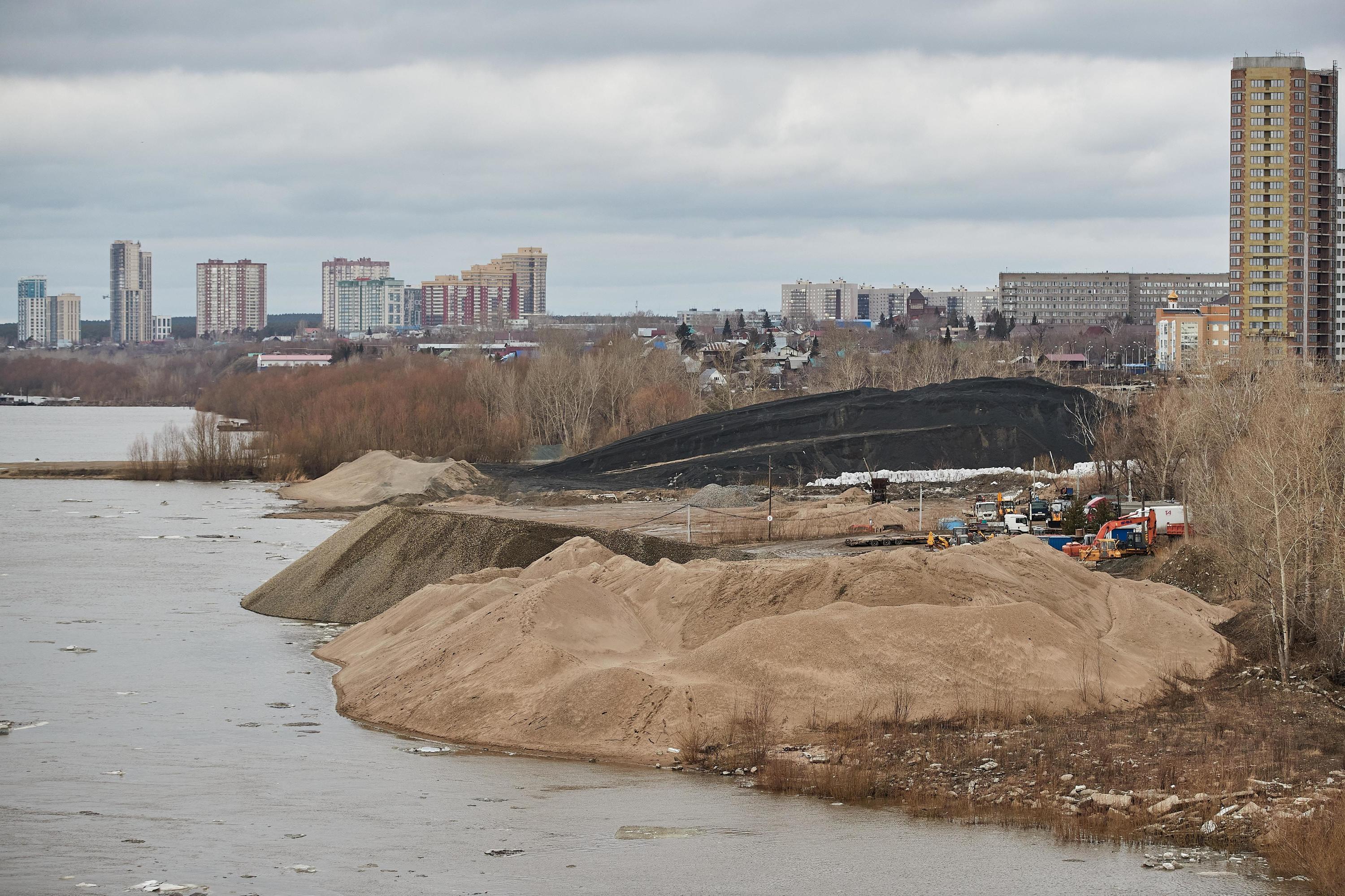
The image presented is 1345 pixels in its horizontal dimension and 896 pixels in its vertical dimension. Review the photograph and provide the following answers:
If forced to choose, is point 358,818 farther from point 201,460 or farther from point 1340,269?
point 1340,269

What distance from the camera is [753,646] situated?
2228 centimetres

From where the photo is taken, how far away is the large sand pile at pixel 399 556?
34.2m

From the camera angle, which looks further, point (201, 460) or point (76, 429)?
point (76, 429)

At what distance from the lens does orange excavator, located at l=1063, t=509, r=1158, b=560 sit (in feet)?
133

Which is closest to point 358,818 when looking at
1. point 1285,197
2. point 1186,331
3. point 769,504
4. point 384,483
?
point 769,504

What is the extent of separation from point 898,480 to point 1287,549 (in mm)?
38670

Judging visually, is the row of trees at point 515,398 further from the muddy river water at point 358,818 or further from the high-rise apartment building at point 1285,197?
the muddy river water at point 358,818

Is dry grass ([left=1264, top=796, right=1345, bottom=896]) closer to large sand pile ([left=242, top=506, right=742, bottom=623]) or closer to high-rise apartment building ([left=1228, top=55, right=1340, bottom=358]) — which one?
large sand pile ([left=242, top=506, right=742, bottom=623])

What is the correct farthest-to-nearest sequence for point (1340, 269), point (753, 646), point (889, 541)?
point (1340, 269) → point (889, 541) → point (753, 646)

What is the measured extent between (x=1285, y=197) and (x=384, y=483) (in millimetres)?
70190

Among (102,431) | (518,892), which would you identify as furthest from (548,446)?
(518,892)

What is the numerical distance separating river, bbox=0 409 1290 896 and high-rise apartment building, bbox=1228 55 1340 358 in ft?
299

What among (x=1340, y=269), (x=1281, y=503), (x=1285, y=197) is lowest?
(x=1281, y=503)

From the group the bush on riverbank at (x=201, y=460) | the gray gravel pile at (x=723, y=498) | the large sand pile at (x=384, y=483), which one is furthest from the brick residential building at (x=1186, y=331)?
the bush on riverbank at (x=201, y=460)
